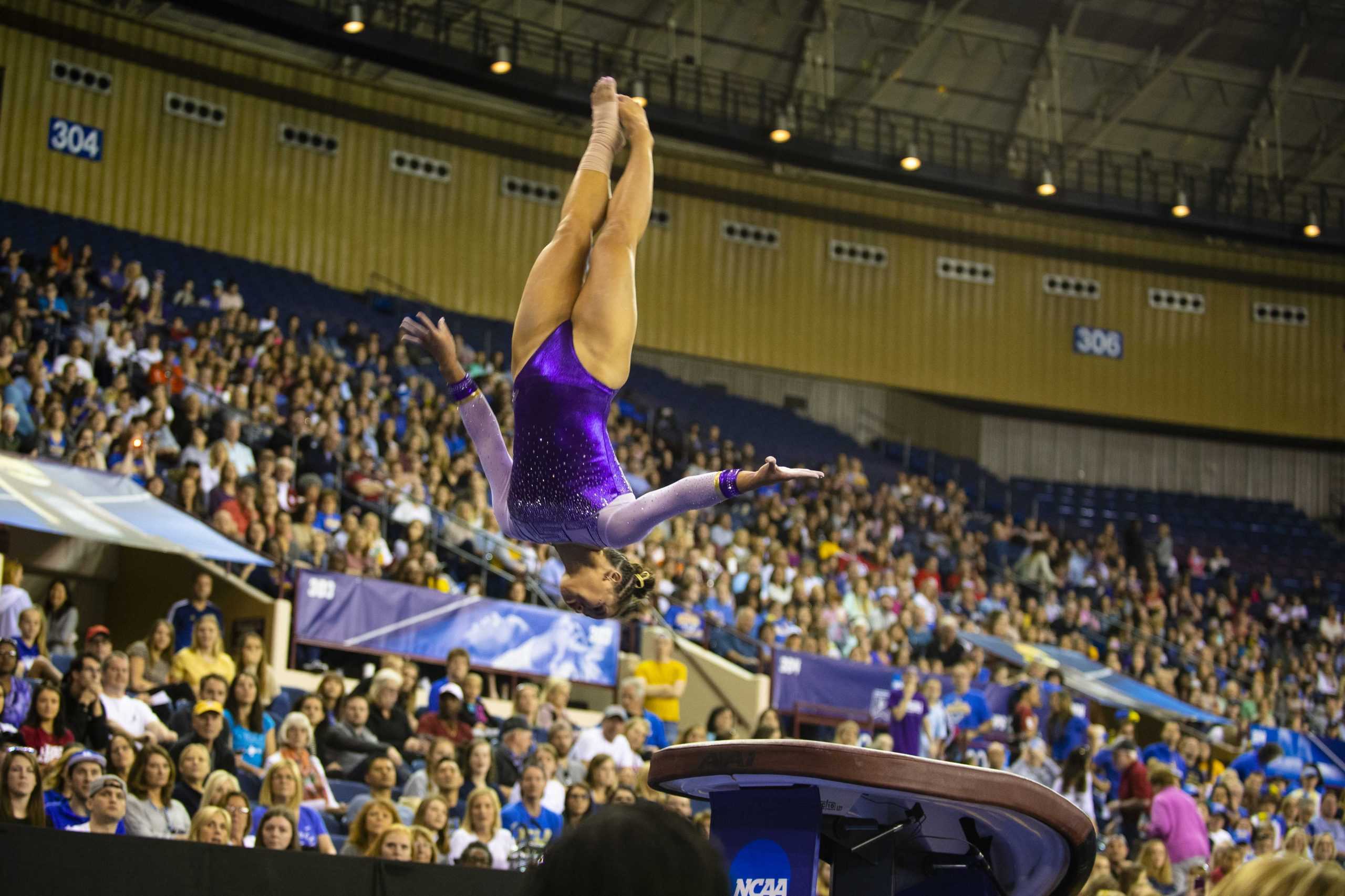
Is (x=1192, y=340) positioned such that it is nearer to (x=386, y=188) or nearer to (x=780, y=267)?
(x=780, y=267)

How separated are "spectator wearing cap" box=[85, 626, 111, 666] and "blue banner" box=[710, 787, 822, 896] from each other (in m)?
4.79

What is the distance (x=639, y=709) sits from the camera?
9.76 m

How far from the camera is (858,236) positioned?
Answer: 72.8ft

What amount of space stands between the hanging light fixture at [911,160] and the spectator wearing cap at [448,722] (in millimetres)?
11770

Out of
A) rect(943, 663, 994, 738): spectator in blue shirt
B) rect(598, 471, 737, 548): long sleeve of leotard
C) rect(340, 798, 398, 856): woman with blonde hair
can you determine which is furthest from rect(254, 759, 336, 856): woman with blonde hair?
rect(943, 663, 994, 738): spectator in blue shirt

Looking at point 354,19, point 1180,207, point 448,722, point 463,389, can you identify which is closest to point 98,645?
point 448,722

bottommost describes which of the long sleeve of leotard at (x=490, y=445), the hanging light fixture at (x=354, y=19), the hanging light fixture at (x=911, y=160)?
the long sleeve of leotard at (x=490, y=445)

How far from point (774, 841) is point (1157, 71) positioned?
19.6 m

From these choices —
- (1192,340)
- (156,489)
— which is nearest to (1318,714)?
(1192,340)

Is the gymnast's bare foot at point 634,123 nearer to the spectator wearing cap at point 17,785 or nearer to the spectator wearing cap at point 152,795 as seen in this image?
the spectator wearing cap at point 17,785

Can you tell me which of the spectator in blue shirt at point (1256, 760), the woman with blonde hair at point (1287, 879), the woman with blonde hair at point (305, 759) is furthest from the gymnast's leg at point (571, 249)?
the spectator in blue shirt at point (1256, 760)

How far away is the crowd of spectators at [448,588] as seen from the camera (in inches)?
284

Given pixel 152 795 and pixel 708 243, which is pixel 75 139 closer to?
pixel 708 243

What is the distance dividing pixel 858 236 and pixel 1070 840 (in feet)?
63.4
